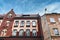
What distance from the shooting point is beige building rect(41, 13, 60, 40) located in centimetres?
2292

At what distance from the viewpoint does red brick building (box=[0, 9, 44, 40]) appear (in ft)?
85.0

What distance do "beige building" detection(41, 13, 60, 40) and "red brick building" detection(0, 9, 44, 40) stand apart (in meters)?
1.80

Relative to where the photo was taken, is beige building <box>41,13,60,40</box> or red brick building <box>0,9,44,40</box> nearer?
beige building <box>41,13,60,40</box>

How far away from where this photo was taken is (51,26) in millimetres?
24641

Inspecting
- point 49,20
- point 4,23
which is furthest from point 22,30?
point 49,20

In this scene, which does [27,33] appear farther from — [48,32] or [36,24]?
[48,32]

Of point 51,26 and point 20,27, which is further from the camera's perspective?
point 20,27

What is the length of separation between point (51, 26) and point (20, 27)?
8829 mm

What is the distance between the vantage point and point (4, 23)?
2898cm

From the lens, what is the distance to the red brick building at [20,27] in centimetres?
Result: 2592

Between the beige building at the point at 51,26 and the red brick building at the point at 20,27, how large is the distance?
71.0 inches

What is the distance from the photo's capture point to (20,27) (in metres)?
27.9

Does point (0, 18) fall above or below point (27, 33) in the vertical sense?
above

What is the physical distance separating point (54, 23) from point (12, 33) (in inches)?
460
